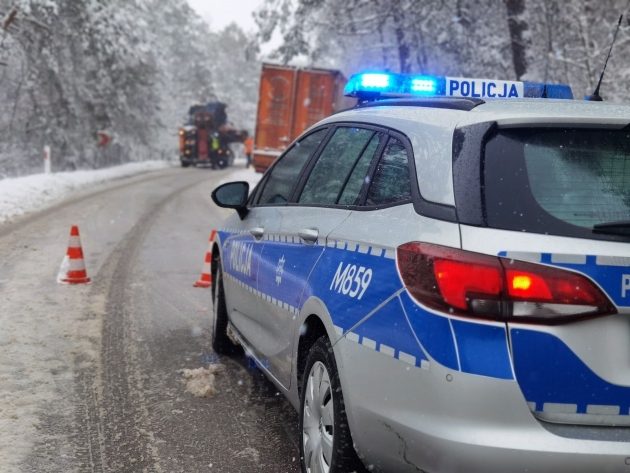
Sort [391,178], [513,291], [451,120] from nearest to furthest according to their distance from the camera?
1. [513,291]
2. [451,120]
3. [391,178]

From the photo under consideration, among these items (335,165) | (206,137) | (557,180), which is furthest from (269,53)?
(557,180)

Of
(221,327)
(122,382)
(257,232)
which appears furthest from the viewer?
(221,327)

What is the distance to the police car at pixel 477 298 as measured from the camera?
90.4 inches

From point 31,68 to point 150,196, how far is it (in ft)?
34.8

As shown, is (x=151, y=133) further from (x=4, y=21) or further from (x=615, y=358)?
(x=615, y=358)

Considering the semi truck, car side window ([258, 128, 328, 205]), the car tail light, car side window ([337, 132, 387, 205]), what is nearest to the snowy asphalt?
car side window ([258, 128, 328, 205])

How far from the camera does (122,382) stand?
4.86 metres

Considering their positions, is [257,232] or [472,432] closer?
[472,432]

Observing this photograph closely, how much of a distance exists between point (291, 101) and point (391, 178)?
18.1 m

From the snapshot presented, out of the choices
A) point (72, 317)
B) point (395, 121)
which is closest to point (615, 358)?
point (395, 121)

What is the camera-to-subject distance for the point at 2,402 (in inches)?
174

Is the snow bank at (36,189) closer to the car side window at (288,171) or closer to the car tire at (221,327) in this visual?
the car tire at (221,327)

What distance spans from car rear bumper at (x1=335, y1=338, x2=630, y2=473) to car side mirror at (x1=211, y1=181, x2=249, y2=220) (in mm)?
2697

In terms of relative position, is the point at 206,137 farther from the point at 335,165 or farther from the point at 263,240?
the point at 335,165
